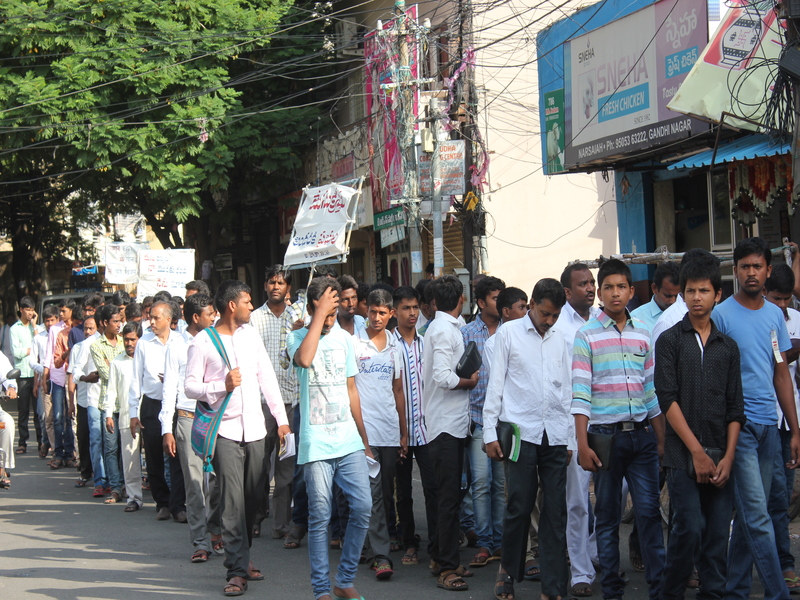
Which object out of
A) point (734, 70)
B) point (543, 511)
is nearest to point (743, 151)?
point (734, 70)

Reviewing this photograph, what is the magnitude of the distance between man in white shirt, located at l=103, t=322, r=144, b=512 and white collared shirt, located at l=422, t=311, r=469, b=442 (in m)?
4.09

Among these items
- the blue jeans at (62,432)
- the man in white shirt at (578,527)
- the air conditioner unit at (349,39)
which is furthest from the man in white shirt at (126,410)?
the air conditioner unit at (349,39)

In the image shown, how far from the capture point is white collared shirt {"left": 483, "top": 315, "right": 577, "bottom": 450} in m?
5.58

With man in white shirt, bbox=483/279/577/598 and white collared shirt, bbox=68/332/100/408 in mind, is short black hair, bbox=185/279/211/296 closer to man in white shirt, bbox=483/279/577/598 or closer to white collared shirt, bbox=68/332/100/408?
white collared shirt, bbox=68/332/100/408

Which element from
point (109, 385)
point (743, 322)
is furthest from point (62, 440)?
point (743, 322)

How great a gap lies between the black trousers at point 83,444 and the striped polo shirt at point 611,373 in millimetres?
7451

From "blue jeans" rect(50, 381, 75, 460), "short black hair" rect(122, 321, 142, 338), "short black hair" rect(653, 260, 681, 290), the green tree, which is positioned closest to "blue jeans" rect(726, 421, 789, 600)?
"short black hair" rect(653, 260, 681, 290)

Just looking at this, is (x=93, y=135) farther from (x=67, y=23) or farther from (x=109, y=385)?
(x=109, y=385)

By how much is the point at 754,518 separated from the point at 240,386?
3.40 m

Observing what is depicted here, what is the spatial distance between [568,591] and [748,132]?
616 centimetres

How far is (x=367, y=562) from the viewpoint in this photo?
23.0ft

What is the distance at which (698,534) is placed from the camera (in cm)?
483

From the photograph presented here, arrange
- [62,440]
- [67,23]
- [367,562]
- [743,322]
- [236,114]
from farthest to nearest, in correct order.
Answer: [236,114] < [67,23] < [62,440] < [367,562] < [743,322]

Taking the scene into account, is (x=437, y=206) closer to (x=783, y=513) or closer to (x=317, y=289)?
(x=317, y=289)
